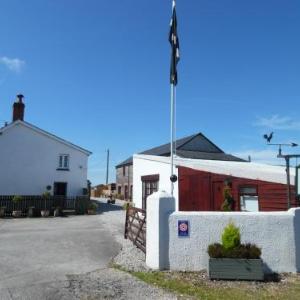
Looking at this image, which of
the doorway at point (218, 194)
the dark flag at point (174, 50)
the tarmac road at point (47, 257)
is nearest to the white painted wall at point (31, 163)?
the tarmac road at point (47, 257)

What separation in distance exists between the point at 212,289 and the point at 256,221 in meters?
2.41

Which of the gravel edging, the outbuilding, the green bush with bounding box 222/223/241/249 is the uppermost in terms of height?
the outbuilding

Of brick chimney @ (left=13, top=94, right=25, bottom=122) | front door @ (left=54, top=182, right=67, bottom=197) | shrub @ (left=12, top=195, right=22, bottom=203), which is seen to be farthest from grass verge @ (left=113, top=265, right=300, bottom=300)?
brick chimney @ (left=13, top=94, right=25, bottom=122)

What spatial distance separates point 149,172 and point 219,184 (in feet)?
17.8

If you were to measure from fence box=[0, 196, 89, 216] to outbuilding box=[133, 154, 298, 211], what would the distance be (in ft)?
28.6

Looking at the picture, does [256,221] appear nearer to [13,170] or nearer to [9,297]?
[9,297]

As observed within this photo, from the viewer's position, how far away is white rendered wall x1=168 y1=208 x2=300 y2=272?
9.82m

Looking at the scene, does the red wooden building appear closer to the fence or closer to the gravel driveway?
the gravel driveway

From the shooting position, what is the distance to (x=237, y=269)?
9.17 metres

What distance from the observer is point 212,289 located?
8.41m

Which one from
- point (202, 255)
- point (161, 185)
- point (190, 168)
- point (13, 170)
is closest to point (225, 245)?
point (202, 255)

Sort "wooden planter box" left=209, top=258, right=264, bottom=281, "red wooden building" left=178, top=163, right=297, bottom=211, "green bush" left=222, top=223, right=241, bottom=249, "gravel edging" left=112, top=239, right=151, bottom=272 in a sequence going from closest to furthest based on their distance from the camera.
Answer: "wooden planter box" left=209, top=258, right=264, bottom=281 < "green bush" left=222, top=223, right=241, bottom=249 < "gravel edging" left=112, top=239, right=151, bottom=272 < "red wooden building" left=178, top=163, right=297, bottom=211

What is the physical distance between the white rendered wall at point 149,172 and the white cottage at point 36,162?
11222 mm

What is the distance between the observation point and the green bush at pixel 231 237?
31.0 ft
